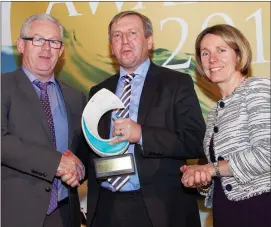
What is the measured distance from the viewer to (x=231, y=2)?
350cm

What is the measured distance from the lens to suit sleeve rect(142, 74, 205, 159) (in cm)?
235

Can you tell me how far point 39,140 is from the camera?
2.43 metres

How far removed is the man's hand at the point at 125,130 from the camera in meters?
2.26

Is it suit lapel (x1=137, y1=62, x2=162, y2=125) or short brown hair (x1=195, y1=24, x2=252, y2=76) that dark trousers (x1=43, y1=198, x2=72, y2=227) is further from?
short brown hair (x1=195, y1=24, x2=252, y2=76)

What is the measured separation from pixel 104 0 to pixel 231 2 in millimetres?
1140

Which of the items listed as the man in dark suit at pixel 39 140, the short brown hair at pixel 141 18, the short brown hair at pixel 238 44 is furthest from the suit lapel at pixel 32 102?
the short brown hair at pixel 238 44

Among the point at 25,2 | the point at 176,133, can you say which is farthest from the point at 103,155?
A: the point at 25,2

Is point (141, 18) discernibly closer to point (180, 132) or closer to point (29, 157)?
point (180, 132)

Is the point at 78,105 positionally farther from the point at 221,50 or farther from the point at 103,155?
the point at 221,50

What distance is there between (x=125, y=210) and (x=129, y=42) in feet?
3.58

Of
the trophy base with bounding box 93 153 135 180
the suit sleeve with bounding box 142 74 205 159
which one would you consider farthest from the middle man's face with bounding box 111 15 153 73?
the trophy base with bounding box 93 153 135 180

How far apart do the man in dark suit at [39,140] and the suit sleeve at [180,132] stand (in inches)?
18.9

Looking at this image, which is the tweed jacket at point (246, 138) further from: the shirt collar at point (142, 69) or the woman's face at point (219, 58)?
the shirt collar at point (142, 69)

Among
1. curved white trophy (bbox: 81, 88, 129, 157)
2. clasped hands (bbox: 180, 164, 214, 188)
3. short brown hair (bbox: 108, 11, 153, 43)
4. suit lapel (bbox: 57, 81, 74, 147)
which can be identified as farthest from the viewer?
short brown hair (bbox: 108, 11, 153, 43)
